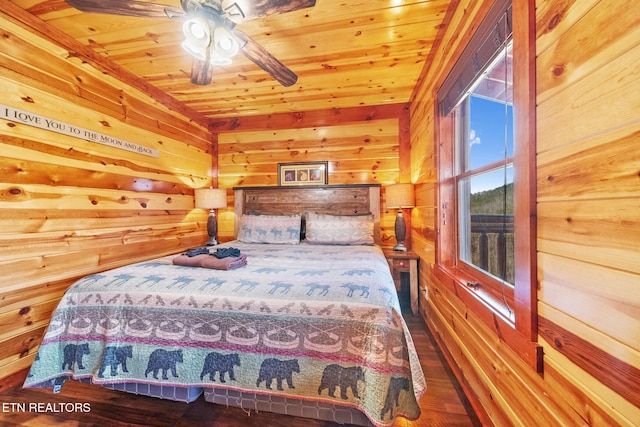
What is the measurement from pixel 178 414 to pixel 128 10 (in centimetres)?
221

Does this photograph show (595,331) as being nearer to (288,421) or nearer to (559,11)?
(559,11)

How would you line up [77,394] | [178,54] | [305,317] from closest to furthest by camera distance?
[305,317] → [77,394] → [178,54]

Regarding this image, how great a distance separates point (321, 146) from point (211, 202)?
1.59m

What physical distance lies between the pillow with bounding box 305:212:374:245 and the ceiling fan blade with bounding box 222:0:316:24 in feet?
6.37

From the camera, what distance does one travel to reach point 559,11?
2.51 feet

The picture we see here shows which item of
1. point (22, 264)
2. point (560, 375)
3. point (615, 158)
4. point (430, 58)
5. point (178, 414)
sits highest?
point (430, 58)

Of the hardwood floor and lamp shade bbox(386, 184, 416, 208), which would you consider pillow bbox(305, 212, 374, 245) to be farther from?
the hardwood floor

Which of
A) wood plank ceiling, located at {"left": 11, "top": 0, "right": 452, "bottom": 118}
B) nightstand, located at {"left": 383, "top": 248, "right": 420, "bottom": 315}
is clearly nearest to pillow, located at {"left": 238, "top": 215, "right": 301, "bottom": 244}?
nightstand, located at {"left": 383, "top": 248, "right": 420, "bottom": 315}

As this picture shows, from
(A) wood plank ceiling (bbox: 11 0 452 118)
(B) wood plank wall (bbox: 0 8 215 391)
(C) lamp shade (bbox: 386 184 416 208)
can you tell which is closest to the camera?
(B) wood plank wall (bbox: 0 8 215 391)

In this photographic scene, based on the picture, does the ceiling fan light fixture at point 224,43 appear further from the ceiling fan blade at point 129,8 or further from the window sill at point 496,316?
the window sill at point 496,316

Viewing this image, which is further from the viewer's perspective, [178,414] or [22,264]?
[22,264]

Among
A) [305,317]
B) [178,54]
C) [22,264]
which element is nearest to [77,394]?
[22,264]

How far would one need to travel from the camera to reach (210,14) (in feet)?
4.47

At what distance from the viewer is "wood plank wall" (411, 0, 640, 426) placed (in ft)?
1.86
